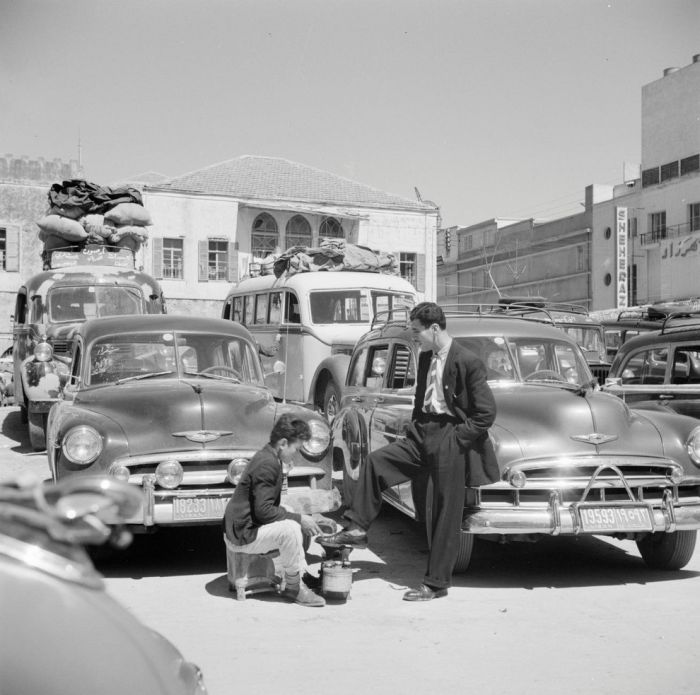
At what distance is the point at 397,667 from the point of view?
421 centimetres

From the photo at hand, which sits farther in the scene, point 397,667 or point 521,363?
A: point 521,363

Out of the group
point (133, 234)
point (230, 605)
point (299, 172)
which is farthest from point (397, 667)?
point (299, 172)

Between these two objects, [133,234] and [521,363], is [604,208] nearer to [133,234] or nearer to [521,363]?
[133,234]

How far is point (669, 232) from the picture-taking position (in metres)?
43.4

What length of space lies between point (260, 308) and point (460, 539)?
1029 centimetres

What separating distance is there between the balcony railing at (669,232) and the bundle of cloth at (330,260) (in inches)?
1213

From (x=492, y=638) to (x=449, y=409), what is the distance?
1454mm

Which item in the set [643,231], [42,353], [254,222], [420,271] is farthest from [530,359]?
[643,231]

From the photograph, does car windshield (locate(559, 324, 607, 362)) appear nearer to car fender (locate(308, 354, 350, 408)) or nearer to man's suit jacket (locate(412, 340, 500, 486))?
car fender (locate(308, 354, 350, 408))

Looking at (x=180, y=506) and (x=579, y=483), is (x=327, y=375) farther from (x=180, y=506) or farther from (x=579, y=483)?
→ (x=579, y=483)

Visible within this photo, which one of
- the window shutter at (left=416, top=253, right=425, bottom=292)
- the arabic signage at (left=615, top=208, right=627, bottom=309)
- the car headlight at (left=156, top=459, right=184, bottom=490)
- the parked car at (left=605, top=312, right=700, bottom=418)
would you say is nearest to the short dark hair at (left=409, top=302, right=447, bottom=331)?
the car headlight at (left=156, top=459, right=184, bottom=490)

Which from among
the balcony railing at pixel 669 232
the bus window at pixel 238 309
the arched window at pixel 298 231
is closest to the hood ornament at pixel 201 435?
the bus window at pixel 238 309

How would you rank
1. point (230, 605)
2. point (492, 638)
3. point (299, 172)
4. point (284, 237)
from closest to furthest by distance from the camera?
point (492, 638)
point (230, 605)
point (284, 237)
point (299, 172)

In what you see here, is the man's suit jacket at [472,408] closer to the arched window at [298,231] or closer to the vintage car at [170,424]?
the vintage car at [170,424]
